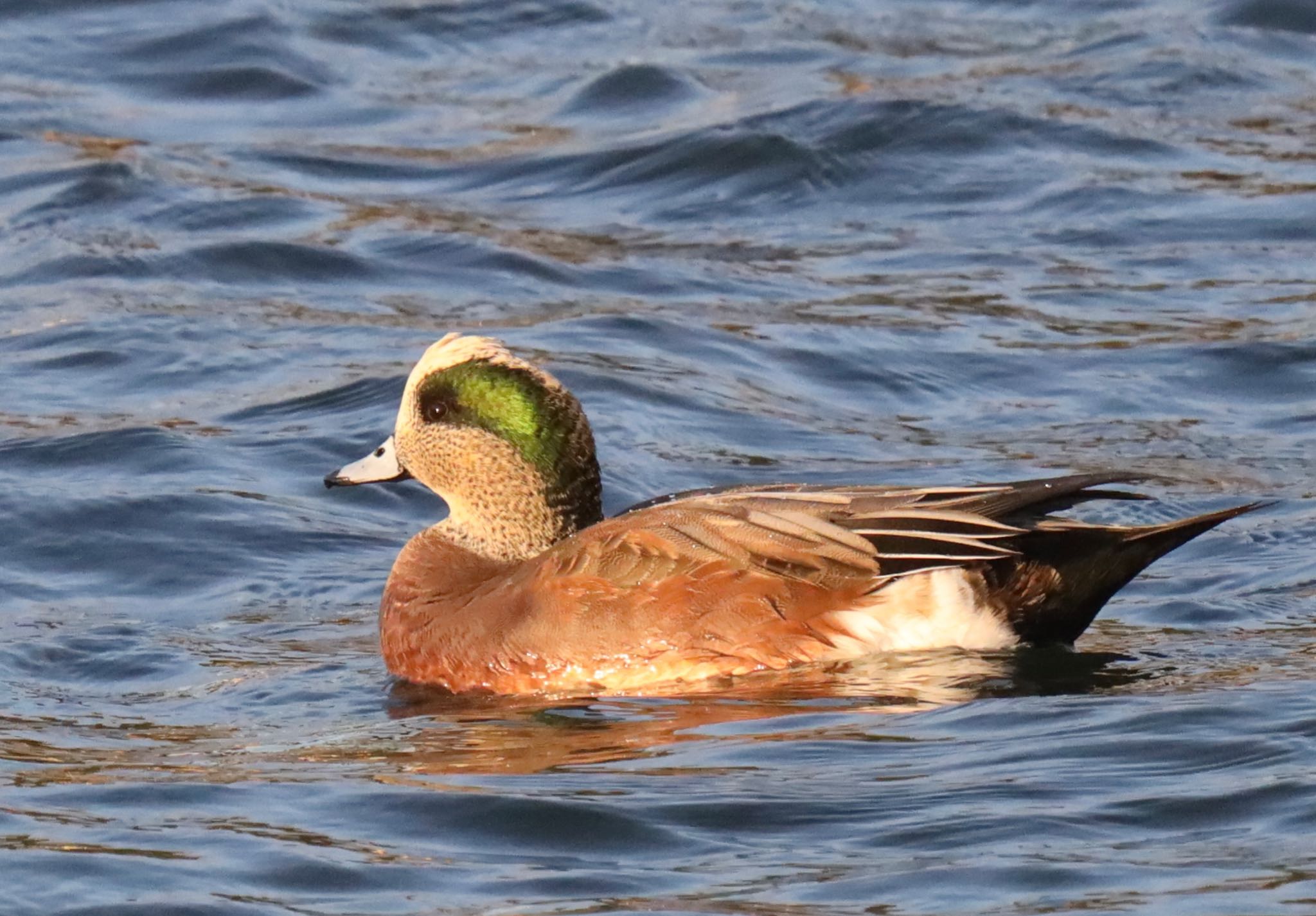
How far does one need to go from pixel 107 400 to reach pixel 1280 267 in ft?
15.8

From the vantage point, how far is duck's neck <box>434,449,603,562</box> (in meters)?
6.54

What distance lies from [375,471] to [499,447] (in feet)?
1.33

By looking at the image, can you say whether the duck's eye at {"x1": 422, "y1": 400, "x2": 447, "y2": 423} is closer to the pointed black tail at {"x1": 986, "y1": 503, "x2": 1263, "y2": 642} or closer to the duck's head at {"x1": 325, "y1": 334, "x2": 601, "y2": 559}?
the duck's head at {"x1": 325, "y1": 334, "x2": 601, "y2": 559}

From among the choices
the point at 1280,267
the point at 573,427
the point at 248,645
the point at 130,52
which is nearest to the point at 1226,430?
the point at 1280,267

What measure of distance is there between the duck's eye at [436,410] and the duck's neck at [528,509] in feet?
0.66

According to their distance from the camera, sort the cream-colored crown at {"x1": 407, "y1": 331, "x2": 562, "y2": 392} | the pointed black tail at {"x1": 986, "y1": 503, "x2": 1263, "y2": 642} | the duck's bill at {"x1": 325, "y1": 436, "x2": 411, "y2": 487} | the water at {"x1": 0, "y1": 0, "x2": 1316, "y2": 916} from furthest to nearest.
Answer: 1. the duck's bill at {"x1": 325, "y1": 436, "x2": 411, "y2": 487}
2. the cream-colored crown at {"x1": 407, "y1": 331, "x2": 562, "y2": 392}
3. the pointed black tail at {"x1": 986, "y1": 503, "x2": 1263, "y2": 642}
4. the water at {"x1": 0, "y1": 0, "x2": 1316, "y2": 916}

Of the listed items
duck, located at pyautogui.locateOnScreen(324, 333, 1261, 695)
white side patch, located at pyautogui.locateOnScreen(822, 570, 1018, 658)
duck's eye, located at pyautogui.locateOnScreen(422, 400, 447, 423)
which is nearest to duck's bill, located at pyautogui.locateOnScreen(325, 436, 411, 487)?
duck's eye, located at pyautogui.locateOnScreen(422, 400, 447, 423)

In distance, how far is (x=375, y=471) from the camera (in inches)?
265

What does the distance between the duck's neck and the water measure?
1.59ft

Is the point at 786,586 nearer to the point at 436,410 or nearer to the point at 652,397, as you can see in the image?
the point at 436,410

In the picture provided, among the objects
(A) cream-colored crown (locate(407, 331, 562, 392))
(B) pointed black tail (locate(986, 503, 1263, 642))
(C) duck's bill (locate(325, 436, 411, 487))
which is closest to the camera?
(B) pointed black tail (locate(986, 503, 1263, 642))

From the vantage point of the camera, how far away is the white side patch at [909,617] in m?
5.87

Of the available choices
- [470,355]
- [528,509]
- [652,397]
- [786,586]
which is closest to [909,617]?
[786,586]

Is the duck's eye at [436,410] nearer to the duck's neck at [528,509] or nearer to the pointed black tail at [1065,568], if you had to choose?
the duck's neck at [528,509]
